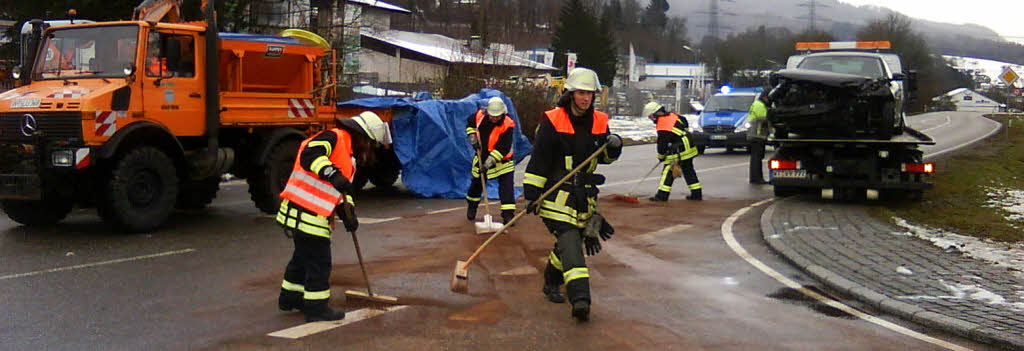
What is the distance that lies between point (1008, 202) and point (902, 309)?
8846 mm

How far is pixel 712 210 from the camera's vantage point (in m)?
13.7

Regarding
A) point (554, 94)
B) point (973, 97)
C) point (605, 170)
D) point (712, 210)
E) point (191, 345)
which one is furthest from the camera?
point (973, 97)

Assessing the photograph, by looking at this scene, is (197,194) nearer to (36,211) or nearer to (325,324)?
(36,211)

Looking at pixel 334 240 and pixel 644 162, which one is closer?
pixel 334 240

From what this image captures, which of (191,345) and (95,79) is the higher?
(95,79)

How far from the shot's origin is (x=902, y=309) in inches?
281

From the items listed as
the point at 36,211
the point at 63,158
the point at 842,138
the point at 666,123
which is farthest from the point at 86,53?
the point at 842,138

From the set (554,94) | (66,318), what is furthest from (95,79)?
(554,94)

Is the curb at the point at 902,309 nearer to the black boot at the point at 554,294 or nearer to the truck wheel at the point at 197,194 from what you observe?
the black boot at the point at 554,294

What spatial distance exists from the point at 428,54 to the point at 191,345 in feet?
148

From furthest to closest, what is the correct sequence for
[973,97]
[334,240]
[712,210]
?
[973,97] → [712,210] → [334,240]

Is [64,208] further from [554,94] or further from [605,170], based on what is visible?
[554,94]

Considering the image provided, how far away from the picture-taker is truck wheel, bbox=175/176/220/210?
12992 mm

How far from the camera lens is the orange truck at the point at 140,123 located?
1047 centimetres
